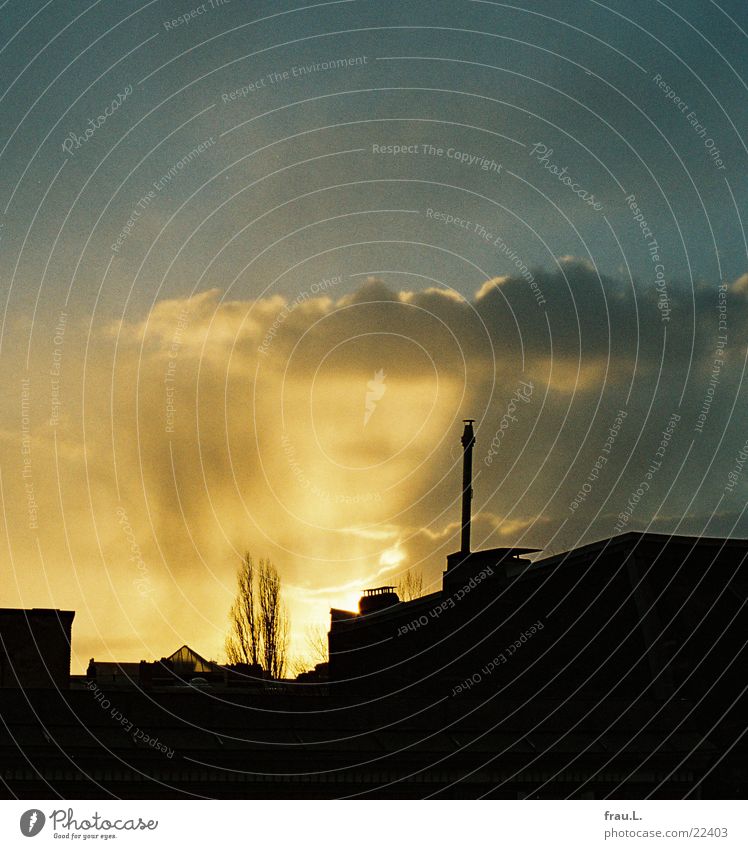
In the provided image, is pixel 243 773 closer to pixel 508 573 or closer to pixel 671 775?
pixel 671 775

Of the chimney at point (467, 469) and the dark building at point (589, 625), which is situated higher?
the chimney at point (467, 469)

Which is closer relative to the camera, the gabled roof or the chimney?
the chimney

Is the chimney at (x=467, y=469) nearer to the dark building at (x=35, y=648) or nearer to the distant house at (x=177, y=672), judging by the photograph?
the distant house at (x=177, y=672)

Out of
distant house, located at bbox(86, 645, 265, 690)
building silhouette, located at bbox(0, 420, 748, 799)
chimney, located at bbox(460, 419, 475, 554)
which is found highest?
chimney, located at bbox(460, 419, 475, 554)

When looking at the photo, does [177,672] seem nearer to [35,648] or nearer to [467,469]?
[35,648]

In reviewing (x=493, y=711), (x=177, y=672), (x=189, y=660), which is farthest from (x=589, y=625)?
(x=189, y=660)

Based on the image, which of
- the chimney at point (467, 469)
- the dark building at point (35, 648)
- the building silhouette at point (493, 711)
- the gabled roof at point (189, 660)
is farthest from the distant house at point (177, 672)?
the chimney at point (467, 469)

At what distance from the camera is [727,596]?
31734mm

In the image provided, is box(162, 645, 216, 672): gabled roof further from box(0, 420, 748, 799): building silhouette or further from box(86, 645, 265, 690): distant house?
box(0, 420, 748, 799): building silhouette

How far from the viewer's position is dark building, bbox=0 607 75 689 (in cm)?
3891

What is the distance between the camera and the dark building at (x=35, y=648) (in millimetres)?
38906

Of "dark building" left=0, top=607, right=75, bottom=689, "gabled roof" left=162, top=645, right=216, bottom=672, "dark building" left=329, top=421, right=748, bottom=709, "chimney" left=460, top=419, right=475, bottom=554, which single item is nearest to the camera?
"dark building" left=329, top=421, right=748, bottom=709

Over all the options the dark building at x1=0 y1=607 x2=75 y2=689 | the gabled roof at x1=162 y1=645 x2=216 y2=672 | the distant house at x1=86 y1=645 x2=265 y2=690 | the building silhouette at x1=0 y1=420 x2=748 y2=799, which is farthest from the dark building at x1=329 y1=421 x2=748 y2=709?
the dark building at x1=0 y1=607 x2=75 y2=689

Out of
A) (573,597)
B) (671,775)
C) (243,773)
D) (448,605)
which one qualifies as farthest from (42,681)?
(671,775)
